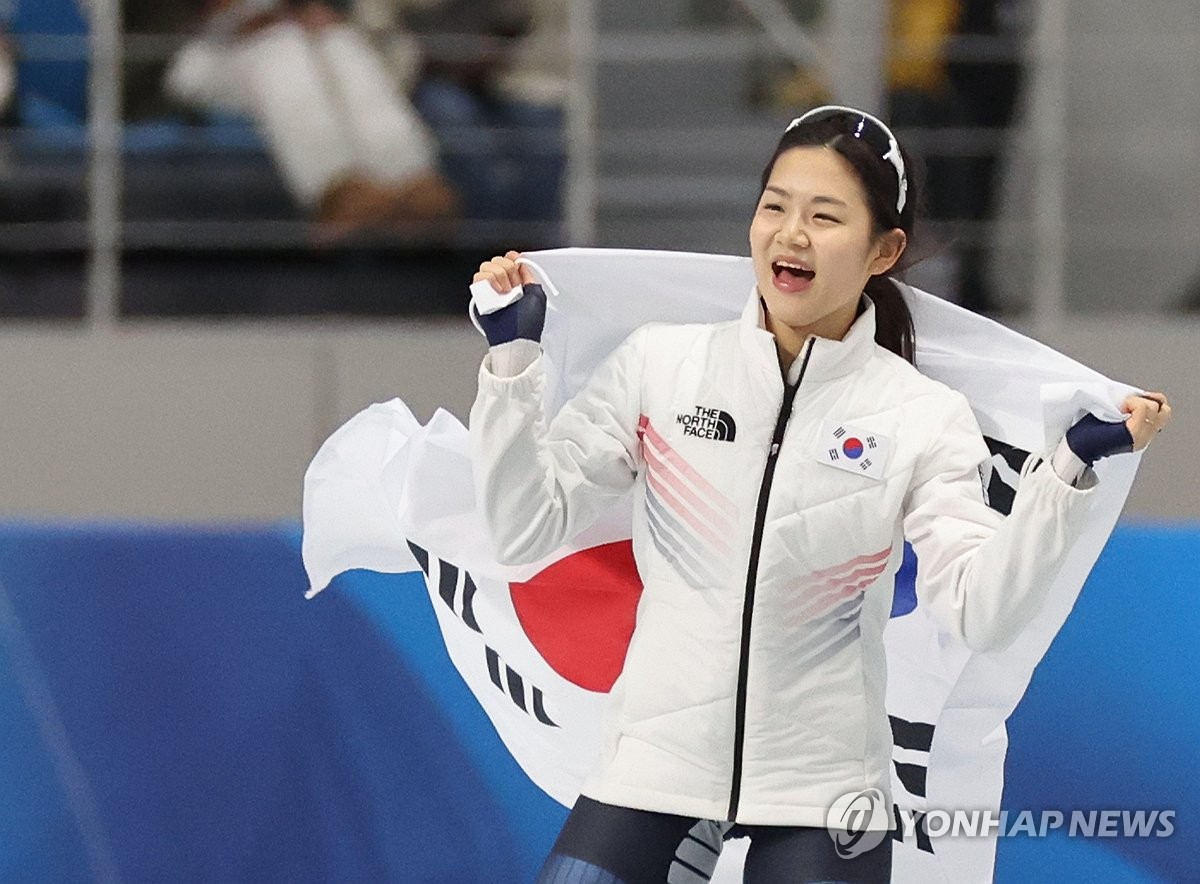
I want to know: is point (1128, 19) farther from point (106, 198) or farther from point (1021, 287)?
point (106, 198)

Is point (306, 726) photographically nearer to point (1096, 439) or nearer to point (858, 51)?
point (1096, 439)

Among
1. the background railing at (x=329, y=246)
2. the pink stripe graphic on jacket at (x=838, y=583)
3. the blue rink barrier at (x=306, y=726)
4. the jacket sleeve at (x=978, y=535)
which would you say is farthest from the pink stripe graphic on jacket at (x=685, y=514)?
the background railing at (x=329, y=246)

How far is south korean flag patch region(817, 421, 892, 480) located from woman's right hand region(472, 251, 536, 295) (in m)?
0.48

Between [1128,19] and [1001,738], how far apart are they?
11.9 ft

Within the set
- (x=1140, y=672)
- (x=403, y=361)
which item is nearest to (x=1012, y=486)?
(x=1140, y=672)

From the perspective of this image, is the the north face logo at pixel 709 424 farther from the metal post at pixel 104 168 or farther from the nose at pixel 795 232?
the metal post at pixel 104 168

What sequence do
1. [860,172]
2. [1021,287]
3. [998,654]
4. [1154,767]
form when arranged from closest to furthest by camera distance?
1. [860,172]
2. [998,654]
3. [1154,767]
4. [1021,287]

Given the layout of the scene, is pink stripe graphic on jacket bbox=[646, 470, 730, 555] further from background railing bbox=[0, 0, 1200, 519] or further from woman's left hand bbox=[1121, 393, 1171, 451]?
background railing bbox=[0, 0, 1200, 519]

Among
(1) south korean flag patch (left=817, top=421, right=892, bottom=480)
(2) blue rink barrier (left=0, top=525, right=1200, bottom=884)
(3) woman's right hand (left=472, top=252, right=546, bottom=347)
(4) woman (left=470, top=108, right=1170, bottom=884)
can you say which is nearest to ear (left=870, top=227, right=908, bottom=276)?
(4) woman (left=470, top=108, right=1170, bottom=884)

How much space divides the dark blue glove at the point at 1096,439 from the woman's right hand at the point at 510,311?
75 cm

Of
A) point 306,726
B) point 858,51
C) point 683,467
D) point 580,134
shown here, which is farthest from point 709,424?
point 858,51

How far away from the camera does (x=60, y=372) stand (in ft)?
19.4

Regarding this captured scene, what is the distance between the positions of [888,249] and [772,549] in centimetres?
49

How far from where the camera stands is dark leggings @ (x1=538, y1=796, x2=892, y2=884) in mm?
2680
